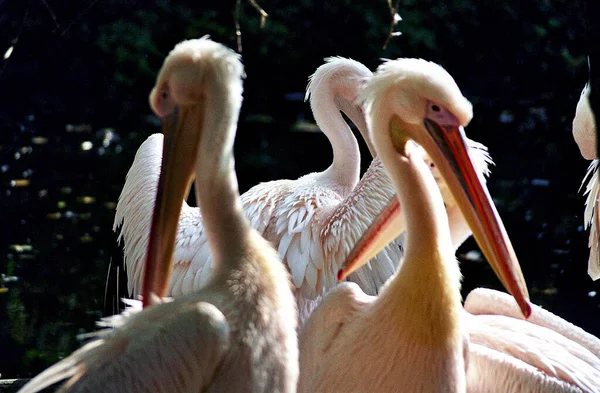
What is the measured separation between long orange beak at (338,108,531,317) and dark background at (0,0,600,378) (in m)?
2.98

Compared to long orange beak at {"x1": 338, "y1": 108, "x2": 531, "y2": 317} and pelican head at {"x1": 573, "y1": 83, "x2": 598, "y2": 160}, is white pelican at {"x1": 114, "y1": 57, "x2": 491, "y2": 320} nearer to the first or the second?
pelican head at {"x1": 573, "y1": 83, "x2": 598, "y2": 160}

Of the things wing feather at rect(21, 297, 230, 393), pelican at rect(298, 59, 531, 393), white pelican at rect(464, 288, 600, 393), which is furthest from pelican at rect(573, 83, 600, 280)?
wing feather at rect(21, 297, 230, 393)

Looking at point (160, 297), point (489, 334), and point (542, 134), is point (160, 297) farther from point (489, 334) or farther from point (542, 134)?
point (542, 134)

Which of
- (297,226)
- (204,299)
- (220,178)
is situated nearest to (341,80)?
(297,226)

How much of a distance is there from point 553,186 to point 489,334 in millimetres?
5219

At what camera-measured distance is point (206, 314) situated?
241cm

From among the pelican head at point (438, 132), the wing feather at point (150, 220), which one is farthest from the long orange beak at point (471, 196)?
the wing feather at point (150, 220)

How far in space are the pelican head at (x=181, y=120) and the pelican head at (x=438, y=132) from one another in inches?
17.9

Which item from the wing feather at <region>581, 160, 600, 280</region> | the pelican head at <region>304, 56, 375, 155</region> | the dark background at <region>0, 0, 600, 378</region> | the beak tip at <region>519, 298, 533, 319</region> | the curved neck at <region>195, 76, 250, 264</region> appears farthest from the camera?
the dark background at <region>0, 0, 600, 378</region>

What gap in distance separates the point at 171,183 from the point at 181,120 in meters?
0.17

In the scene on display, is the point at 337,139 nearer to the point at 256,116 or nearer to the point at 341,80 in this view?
the point at 341,80

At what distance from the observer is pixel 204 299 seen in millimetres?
2531

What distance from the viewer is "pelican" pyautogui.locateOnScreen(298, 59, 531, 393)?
2760mm

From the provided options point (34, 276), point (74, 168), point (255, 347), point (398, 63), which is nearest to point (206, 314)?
point (255, 347)
